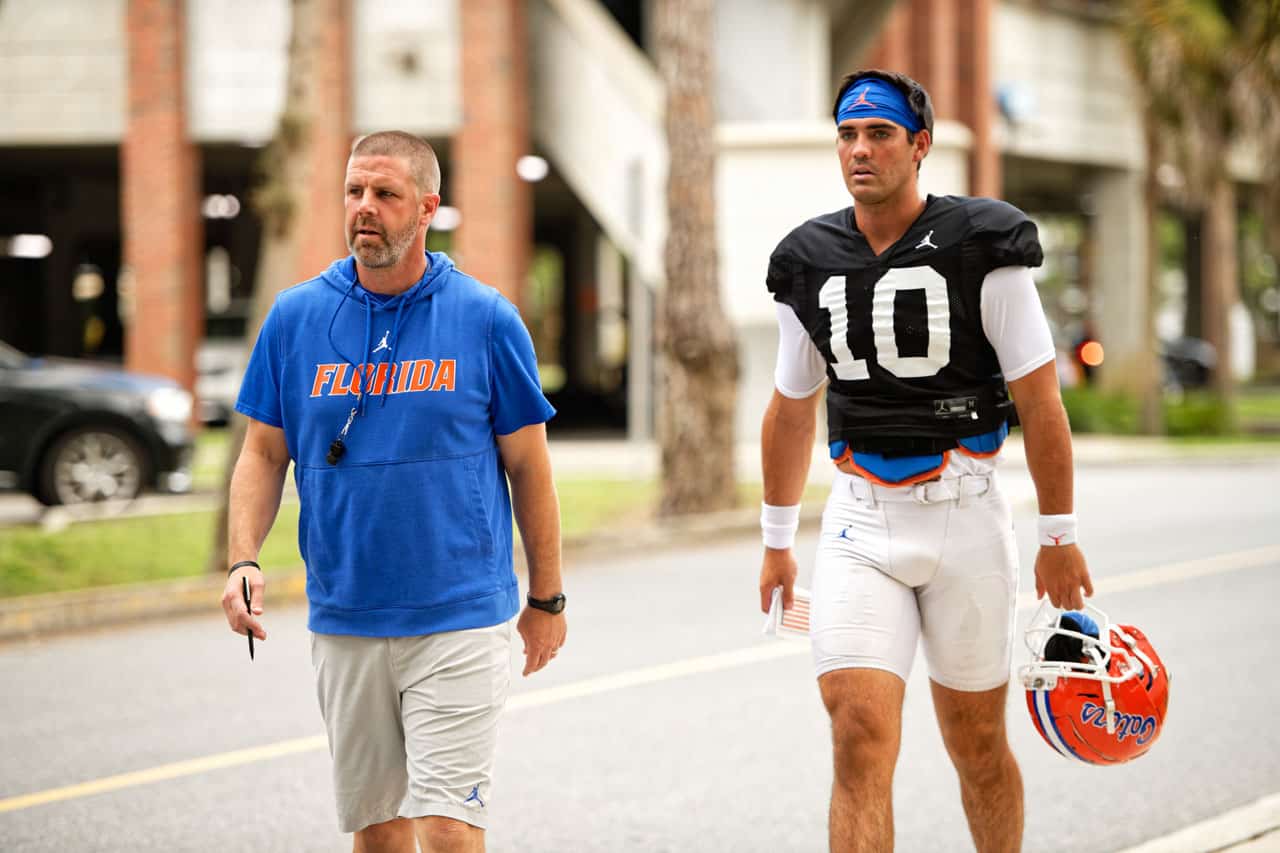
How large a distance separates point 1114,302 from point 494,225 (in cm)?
1588

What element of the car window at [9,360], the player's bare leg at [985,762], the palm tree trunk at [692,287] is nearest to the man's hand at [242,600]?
the player's bare leg at [985,762]

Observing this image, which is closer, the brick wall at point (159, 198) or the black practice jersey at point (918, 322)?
the black practice jersey at point (918, 322)

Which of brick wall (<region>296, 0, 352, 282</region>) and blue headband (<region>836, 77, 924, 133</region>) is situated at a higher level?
brick wall (<region>296, 0, 352, 282</region>)

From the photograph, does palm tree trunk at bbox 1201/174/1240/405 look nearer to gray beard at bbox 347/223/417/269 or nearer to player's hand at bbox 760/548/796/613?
player's hand at bbox 760/548/796/613

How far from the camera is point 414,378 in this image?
3688 mm

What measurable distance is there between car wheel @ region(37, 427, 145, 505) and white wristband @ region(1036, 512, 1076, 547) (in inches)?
490

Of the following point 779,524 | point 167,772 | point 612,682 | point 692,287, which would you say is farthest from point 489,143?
point 779,524

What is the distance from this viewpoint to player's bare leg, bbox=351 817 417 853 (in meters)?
3.77

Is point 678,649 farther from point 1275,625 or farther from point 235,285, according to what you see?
point 235,285

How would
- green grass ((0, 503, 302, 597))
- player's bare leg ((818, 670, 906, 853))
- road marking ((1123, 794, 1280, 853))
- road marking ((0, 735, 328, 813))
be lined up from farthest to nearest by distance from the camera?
green grass ((0, 503, 302, 597))
road marking ((0, 735, 328, 813))
road marking ((1123, 794, 1280, 853))
player's bare leg ((818, 670, 906, 853))

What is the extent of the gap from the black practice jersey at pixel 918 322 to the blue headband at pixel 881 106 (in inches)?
8.7

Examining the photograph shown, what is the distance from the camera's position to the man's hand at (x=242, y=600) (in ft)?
12.2

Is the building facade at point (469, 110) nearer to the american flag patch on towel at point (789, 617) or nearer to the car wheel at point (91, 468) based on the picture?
the car wheel at point (91, 468)

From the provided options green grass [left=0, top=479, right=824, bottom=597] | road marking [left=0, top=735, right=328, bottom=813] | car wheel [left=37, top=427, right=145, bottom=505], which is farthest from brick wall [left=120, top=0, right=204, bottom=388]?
road marking [left=0, top=735, right=328, bottom=813]
